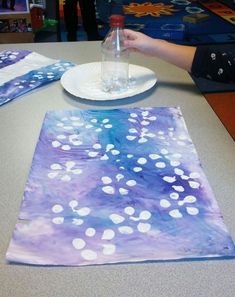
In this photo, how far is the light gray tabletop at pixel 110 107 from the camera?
422mm

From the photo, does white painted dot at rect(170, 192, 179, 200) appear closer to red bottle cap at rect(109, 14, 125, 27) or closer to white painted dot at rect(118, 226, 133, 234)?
white painted dot at rect(118, 226, 133, 234)

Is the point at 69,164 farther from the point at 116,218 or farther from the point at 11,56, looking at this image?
the point at 11,56

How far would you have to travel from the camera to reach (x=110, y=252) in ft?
1.50

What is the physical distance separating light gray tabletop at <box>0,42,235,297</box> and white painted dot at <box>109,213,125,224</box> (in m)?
0.07

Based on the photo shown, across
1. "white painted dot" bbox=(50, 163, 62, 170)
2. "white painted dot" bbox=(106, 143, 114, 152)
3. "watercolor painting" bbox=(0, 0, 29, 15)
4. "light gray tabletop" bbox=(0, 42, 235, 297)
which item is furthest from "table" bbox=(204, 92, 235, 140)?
"watercolor painting" bbox=(0, 0, 29, 15)

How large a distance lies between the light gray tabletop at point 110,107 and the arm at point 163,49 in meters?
0.05

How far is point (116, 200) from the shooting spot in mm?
533

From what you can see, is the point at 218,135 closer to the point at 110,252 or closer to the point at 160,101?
the point at 160,101

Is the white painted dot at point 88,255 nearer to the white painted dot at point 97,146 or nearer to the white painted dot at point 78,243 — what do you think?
the white painted dot at point 78,243

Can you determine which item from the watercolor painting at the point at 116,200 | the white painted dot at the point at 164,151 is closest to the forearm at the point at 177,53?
the watercolor painting at the point at 116,200

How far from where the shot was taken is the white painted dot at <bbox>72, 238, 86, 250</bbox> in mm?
464

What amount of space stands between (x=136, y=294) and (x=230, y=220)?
17 cm

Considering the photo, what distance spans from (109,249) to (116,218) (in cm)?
5

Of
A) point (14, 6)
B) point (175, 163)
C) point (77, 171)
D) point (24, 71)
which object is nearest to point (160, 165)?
point (175, 163)
